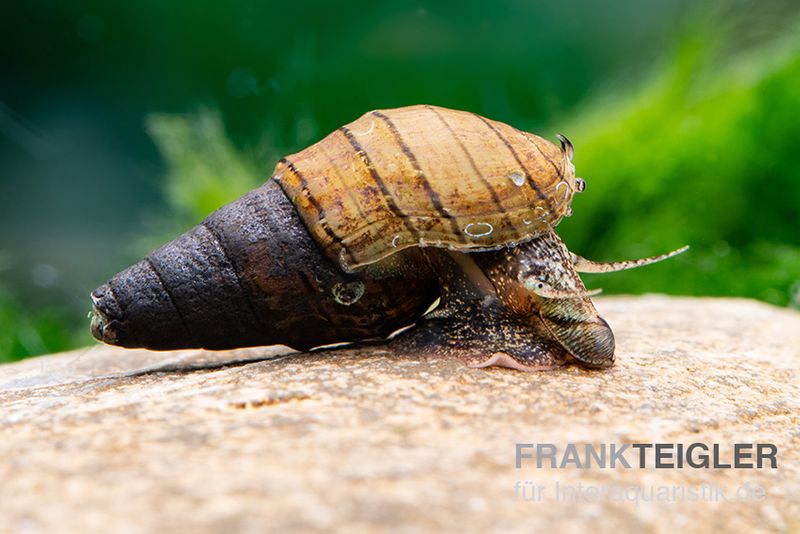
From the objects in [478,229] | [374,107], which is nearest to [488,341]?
[478,229]

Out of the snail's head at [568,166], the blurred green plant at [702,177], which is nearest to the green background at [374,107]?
the blurred green plant at [702,177]

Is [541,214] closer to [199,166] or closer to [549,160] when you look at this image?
[549,160]

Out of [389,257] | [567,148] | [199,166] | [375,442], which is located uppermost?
[199,166]

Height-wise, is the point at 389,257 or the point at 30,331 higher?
the point at 389,257

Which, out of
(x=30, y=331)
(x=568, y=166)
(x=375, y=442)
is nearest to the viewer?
(x=375, y=442)

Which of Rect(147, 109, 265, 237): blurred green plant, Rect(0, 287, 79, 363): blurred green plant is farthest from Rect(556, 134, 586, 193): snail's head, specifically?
Rect(0, 287, 79, 363): blurred green plant

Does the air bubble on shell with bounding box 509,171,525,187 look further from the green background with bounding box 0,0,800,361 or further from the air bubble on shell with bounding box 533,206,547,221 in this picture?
the green background with bounding box 0,0,800,361

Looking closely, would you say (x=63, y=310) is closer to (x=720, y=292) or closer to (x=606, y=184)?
(x=606, y=184)
